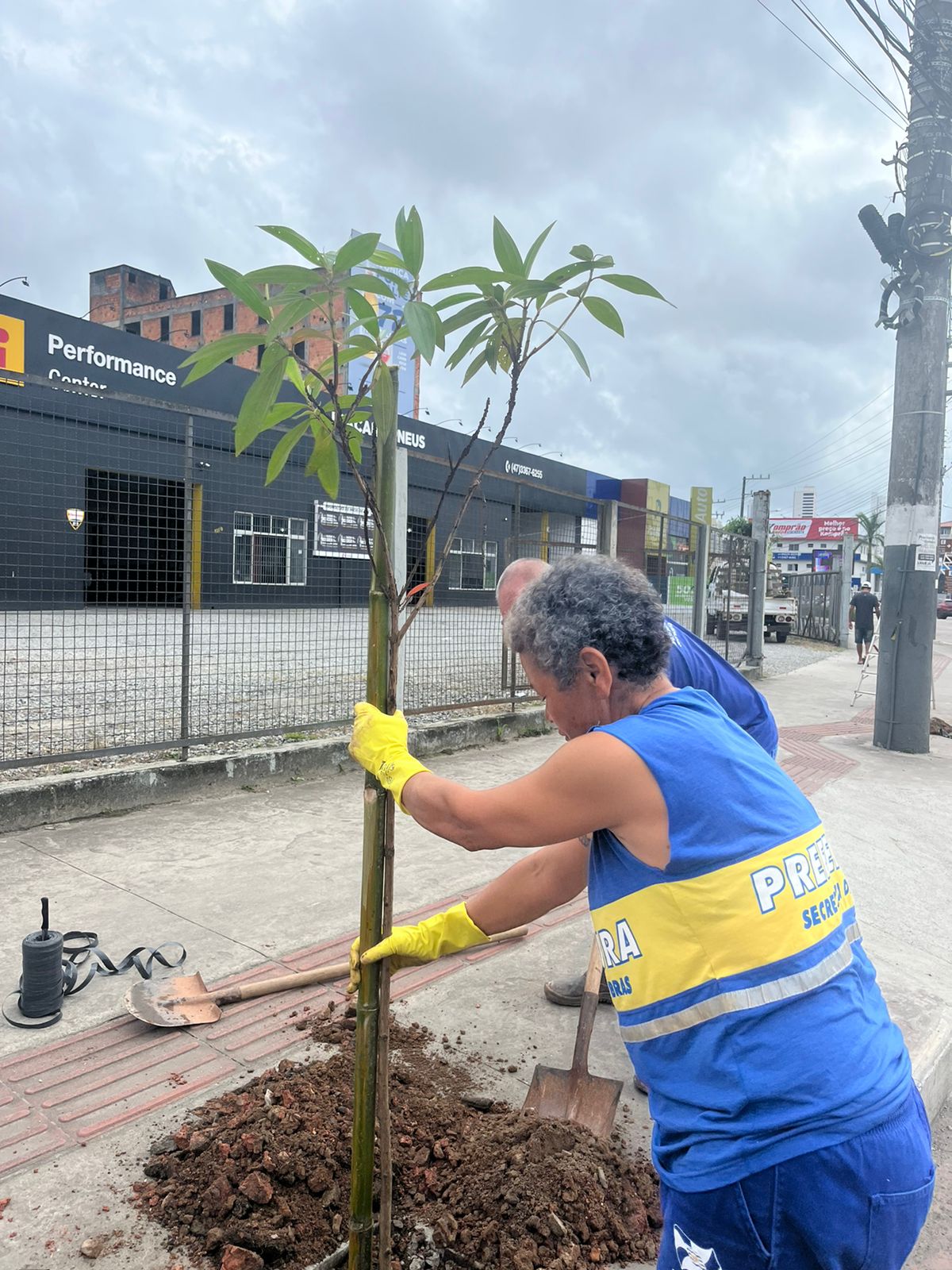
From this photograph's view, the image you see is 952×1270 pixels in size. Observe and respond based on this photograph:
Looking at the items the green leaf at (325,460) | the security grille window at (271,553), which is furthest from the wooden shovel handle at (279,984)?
the security grille window at (271,553)

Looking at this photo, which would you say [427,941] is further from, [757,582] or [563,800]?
[757,582]

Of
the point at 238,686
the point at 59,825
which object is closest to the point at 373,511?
the point at 59,825

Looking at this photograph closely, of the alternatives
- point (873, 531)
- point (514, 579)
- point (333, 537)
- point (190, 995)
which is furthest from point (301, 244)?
point (873, 531)

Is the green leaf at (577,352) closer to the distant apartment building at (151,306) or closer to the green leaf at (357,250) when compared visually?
the green leaf at (357,250)

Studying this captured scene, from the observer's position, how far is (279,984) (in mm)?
3096

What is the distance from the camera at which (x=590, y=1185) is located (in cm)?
A: 208

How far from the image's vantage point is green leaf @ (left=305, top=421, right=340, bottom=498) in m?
1.72

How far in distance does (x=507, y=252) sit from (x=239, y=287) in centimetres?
45

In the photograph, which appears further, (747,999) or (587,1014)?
(587,1014)

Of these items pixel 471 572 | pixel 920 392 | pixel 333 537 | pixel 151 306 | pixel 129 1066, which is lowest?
pixel 129 1066

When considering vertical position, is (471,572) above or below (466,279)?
below

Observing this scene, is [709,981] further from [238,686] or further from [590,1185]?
[238,686]

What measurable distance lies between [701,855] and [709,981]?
19 centimetres

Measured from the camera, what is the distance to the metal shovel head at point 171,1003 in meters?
2.86
